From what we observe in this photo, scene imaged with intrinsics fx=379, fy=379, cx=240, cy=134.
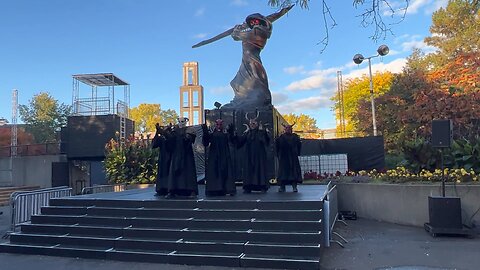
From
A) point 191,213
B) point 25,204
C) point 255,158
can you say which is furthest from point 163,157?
point 25,204

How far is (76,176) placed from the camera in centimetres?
2452

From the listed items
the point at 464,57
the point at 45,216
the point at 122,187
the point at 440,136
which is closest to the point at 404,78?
the point at 464,57

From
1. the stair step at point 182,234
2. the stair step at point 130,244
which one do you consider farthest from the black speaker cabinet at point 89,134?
the stair step at point 130,244

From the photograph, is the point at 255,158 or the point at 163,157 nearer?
the point at 163,157

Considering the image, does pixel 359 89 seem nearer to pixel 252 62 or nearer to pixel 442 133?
pixel 252 62

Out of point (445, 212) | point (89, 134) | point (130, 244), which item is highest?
point (89, 134)

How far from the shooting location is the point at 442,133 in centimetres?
843

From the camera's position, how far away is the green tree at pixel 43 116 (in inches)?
1587

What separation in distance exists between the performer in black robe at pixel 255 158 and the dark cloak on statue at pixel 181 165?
147cm

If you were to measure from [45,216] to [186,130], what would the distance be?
358 centimetres

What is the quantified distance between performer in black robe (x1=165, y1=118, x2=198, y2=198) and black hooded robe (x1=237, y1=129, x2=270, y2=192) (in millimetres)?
1508

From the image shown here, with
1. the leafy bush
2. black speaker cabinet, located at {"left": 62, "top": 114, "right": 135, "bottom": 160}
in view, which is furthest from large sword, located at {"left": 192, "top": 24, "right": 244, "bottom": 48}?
black speaker cabinet, located at {"left": 62, "top": 114, "right": 135, "bottom": 160}

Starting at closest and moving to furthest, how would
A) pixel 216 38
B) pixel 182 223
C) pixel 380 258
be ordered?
1. pixel 380 258
2. pixel 182 223
3. pixel 216 38

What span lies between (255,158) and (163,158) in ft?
7.78
